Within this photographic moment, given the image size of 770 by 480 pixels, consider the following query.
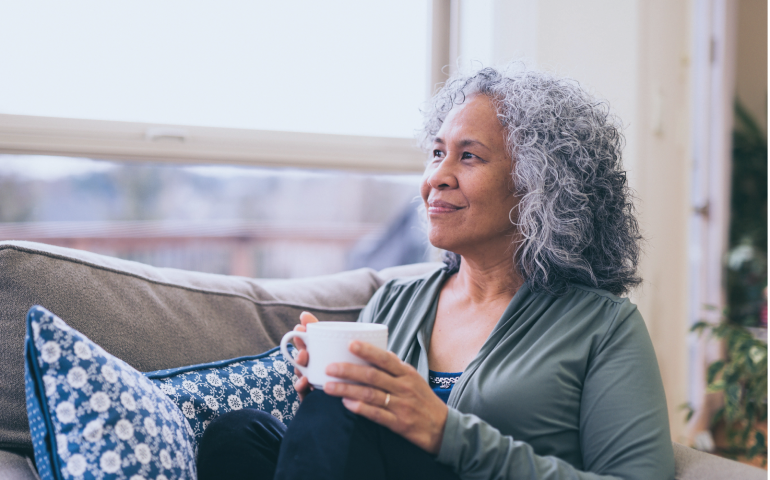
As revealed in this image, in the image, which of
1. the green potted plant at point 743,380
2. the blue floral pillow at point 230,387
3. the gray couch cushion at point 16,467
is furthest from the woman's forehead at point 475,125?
the green potted plant at point 743,380

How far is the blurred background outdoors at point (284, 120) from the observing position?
1.63 metres

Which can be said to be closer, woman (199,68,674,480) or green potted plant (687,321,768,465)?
woman (199,68,674,480)

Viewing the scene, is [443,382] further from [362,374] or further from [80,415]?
[80,415]

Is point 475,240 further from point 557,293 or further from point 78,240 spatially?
point 78,240

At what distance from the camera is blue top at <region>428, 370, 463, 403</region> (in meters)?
1.09

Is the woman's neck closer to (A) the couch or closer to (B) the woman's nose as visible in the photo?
(B) the woman's nose

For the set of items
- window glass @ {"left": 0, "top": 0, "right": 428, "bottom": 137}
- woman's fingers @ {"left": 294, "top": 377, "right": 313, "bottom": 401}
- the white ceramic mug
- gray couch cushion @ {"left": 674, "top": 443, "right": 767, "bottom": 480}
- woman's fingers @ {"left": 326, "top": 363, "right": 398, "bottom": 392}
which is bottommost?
gray couch cushion @ {"left": 674, "top": 443, "right": 767, "bottom": 480}

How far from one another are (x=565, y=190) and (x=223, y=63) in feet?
3.93

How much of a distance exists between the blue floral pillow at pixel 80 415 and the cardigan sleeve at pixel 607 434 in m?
0.41

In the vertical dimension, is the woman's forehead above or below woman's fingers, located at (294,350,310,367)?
above

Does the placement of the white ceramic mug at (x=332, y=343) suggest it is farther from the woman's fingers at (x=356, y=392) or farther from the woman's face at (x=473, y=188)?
the woman's face at (x=473, y=188)

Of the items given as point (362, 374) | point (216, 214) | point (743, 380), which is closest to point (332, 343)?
point (362, 374)

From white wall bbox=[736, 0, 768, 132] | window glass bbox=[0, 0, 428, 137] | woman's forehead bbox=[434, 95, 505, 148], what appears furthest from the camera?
white wall bbox=[736, 0, 768, 132]

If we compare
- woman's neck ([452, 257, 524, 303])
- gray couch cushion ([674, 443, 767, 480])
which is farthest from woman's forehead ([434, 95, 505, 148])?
gray couch cushion ([674, 443, 767, 480])
